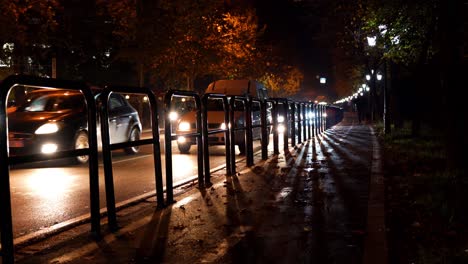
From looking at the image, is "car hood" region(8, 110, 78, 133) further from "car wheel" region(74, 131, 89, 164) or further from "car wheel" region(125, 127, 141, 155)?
"car wheel" region(125, 127, 141, 155)

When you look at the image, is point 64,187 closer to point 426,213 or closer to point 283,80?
point 426,213

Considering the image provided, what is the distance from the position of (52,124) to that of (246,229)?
7.32 metres

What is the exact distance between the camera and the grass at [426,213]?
4723mm

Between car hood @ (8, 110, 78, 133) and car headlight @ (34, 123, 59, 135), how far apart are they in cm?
8

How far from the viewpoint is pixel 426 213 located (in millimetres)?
6242

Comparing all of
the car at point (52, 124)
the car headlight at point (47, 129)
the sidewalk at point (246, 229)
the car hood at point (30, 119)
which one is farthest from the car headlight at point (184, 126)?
the sidewalk at point (246, 229)

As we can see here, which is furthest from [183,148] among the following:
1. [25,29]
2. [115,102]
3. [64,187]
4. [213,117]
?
[25,29]

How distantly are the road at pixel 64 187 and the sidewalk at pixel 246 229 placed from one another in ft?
2.21

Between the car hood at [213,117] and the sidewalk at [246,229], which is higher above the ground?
the car hood at [213,117]

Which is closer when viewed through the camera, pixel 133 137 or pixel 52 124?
pixel 52 124

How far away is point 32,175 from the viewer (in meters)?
10.7

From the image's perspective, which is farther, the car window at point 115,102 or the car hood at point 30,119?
the car window at point 115,102

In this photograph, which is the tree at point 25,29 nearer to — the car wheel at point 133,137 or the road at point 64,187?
the car wheel at point 133,137

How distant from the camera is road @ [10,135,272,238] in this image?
6766 mm
